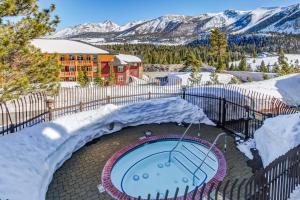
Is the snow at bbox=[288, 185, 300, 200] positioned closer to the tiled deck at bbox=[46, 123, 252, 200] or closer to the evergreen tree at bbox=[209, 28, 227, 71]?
the tiled deck at bbox=[46, 123, 252, 200]

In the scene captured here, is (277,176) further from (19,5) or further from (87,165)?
(19,5)

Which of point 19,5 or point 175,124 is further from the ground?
point 19,5

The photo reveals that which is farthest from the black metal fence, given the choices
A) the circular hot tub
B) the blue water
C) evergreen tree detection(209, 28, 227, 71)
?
evergreen tree detection(209, 28, 227, 71)

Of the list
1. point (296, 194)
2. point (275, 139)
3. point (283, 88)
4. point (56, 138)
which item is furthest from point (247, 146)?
point (283, 88)

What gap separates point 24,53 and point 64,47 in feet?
118

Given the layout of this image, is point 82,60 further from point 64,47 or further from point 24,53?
point 24,53

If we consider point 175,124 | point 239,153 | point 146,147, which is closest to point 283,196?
point 239,153

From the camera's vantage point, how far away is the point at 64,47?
4725 cm

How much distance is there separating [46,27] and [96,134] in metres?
6.06

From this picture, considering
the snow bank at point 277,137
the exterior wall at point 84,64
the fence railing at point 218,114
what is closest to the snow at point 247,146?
the snow bank at point 277,137

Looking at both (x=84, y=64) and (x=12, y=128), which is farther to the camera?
(x=84, y=64)

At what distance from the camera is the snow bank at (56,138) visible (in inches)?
295

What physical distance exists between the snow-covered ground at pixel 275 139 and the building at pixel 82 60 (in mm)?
35905

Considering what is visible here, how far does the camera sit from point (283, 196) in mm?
6031
